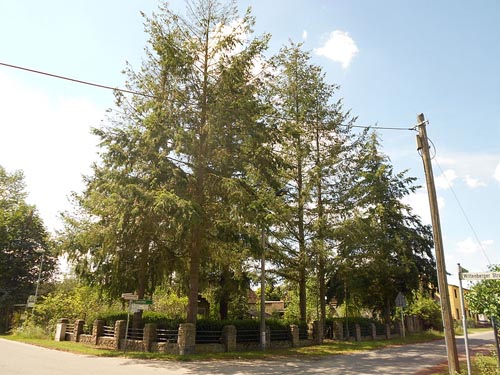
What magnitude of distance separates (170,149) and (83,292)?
56.9ft

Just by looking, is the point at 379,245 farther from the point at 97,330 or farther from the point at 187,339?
the point at 97,330

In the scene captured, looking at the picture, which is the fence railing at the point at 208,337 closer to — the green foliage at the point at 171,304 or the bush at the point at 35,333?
the green foliage at the point at 171,304

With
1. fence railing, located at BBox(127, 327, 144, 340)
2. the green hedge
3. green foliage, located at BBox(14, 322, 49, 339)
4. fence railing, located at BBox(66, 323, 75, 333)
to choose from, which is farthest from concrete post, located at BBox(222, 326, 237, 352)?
green foliage, located at BBox(14, 322, 49, 339)

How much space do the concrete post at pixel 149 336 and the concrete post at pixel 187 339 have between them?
1802mm

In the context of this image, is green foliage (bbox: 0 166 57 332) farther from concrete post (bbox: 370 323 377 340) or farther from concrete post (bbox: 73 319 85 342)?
concrete post (bbox: 370 323 377 340)

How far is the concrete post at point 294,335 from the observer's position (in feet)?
66.8

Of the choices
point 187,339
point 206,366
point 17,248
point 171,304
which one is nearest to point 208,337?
point 187,339

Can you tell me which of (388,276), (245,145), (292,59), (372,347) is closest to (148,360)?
(245,145)

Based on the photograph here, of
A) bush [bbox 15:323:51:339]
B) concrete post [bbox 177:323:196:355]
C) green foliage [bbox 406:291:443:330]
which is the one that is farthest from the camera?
green foliage [bbox 406:291:443:330]

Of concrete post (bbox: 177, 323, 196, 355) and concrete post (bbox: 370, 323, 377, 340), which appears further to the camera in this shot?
concrete post (bbox: 370, 323, 377, 340)

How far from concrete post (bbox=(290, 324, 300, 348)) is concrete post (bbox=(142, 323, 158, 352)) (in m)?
7.90

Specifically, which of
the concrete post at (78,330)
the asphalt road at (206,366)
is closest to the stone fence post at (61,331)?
the concrete post at (78,330)

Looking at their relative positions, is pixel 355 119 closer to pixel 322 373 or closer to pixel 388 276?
pixel 388 276

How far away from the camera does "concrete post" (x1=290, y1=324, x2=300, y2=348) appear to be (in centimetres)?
2036
